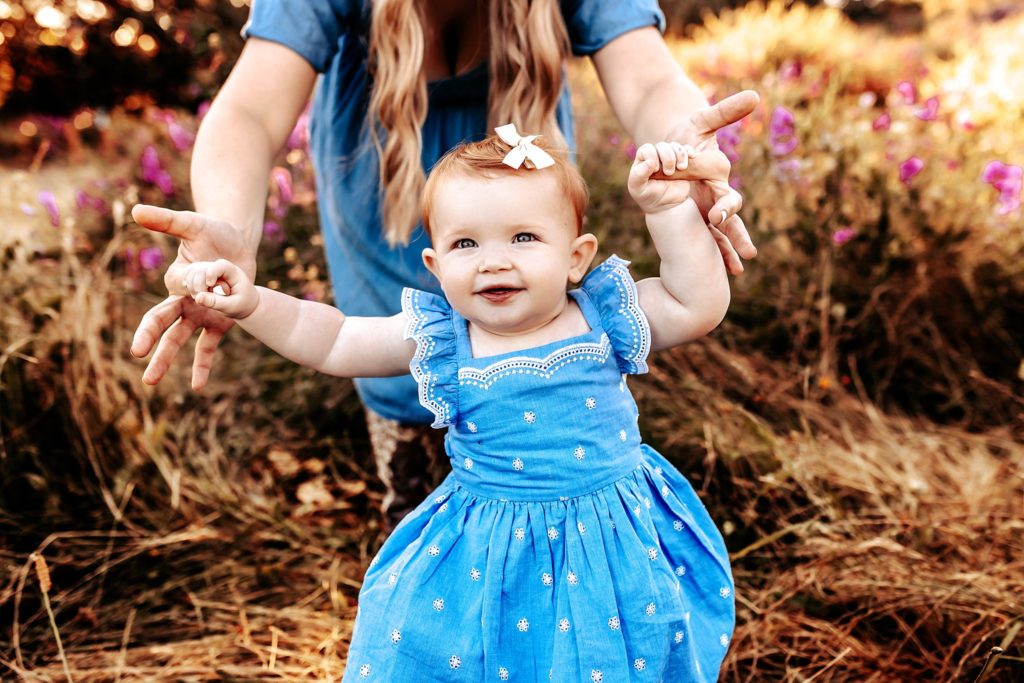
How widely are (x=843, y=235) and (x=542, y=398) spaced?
173 centimetres

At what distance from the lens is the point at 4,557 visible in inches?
81.9

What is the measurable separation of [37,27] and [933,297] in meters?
7.49

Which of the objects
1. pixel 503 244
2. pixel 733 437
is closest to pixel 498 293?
pixel 503 244

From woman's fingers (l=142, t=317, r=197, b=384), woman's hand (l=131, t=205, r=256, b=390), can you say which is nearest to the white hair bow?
woman's hand (l=131, t=205, r=256, b=390)

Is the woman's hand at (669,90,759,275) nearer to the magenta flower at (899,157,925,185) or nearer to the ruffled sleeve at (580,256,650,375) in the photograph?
the ruffled sleeve at (580,256,650,375)

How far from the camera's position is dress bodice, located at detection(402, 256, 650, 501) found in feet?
4.48

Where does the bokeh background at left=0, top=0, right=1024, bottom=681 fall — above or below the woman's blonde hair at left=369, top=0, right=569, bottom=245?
below

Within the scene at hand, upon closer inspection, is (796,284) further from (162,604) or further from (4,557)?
(4,557)

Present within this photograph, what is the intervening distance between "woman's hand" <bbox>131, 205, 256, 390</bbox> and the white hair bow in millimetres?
511

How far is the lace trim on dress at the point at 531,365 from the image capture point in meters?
1.37

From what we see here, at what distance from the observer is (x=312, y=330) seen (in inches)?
56.7

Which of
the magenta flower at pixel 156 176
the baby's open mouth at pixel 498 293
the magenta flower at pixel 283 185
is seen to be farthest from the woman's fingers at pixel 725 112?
the magenta flower at pixel 156 176

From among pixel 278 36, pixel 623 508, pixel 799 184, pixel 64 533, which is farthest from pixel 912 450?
pixel 64 533

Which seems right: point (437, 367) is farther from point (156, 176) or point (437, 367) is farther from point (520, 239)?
point (156, 176)
